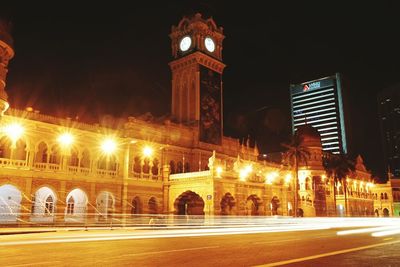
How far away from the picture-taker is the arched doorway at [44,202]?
33.9 m

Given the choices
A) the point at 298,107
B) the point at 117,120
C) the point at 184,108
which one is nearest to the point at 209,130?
the point at 184,108

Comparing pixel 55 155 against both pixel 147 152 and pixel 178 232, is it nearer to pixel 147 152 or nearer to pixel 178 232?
pixel 147 152

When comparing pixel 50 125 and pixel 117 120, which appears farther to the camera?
pixel 117 120

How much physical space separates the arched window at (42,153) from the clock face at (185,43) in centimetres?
2812

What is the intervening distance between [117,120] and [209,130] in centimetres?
1326

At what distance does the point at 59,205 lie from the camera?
3412cm

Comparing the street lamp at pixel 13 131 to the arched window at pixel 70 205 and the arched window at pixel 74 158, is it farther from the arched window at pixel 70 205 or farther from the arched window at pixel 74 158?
the arched window at pixel 70 205

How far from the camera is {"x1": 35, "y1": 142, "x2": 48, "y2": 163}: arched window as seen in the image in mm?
35125

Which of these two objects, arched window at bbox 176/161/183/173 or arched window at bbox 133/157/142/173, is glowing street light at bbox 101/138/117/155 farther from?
arched window at bbox 176/161/183/173

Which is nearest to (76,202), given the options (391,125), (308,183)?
(308,183)

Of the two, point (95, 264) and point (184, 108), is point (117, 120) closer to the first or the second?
point (184, 108)

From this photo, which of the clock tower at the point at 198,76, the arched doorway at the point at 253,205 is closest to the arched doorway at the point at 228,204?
the arched doorway at the point at 253,205

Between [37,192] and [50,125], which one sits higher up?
[50,125]

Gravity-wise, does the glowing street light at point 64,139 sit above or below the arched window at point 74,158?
above
